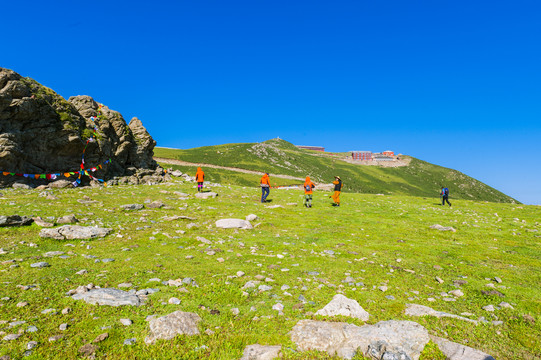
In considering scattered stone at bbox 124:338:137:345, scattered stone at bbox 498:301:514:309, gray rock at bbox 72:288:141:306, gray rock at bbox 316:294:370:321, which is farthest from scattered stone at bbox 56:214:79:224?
scattered stone at bbox 498:301:514:309

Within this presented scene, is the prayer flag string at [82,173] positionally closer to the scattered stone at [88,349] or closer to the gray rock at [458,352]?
the scattered stone at [88,349]

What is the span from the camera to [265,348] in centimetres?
521

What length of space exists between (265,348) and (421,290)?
5.72m

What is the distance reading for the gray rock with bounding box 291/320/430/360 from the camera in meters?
5.16

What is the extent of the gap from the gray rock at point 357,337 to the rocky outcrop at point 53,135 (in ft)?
119

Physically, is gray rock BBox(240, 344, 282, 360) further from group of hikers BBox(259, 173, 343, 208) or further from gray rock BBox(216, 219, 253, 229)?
group of hikers BBox(259, 173, 343, 208)

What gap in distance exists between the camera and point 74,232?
1252 cm

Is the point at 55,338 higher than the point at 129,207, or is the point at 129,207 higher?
the point at 129,207

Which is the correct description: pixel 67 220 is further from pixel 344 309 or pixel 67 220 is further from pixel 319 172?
pixel 319 172

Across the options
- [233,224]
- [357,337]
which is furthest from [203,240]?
[357,337]

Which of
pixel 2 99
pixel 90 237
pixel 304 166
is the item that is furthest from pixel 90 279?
pixel 304 166

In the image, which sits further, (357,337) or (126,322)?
(126,322)

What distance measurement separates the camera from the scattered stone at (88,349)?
16.2 ft

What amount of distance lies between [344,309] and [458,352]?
236 centimetres
